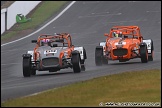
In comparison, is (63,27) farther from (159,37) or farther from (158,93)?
(158,93)

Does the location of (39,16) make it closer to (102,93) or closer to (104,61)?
(104,61)

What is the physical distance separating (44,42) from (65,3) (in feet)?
98.2

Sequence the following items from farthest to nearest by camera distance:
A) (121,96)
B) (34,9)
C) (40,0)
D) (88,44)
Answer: (40,0)
(34,9)
(88,44)
(121,96)

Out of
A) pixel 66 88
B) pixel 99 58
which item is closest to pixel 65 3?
pixel 99 58

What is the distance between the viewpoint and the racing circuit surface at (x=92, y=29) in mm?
24484

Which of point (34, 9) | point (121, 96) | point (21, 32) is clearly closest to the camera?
point (121, 96)

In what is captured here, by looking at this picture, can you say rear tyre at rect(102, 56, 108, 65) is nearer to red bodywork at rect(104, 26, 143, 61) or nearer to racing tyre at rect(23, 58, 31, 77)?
red bodywork at rect(104, 26, 143, 61)

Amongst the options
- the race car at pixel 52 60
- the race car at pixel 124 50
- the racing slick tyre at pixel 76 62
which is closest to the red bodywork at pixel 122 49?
the race car at pixel 124 50

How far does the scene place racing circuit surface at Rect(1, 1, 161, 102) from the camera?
24.5 meters

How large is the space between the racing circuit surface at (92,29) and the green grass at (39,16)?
101cm

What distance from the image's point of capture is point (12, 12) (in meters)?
→ 45.9

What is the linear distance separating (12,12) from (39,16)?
3689 mm

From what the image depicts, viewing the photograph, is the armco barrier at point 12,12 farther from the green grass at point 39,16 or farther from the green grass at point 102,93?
the green grass at point 102,93

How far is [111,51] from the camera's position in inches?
1029
